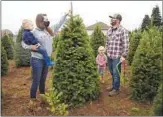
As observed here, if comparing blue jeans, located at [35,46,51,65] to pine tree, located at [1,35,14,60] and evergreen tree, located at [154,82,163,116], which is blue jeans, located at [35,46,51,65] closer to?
evergreen tree, located at [154,82,163,116]

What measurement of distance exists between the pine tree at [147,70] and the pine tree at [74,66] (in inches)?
43.4

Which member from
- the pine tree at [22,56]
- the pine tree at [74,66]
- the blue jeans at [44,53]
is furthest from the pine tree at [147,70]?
the pine tree at [22,56]

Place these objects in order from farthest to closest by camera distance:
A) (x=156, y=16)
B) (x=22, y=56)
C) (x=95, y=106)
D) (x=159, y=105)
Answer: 1. (x=156, y=16)
2. (x=22, y=56)
3. (x=95, y=106)
4. (x=159, y=105)

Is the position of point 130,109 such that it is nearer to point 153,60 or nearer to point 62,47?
point 153,60

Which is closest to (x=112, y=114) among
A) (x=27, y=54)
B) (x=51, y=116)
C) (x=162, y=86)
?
(x=51, y=116)

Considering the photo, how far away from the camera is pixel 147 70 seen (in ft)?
25.0

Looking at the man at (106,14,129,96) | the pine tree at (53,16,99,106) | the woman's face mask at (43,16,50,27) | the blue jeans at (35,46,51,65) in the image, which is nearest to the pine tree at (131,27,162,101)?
the man at (106,14,129,96)

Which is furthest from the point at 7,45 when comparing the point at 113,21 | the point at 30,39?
the point at 30,39

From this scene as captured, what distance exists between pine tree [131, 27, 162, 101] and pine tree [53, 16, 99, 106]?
1.10 metres

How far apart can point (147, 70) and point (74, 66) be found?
71.3 inches

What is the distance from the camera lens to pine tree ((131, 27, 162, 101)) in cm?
761

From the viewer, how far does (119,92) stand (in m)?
8.46

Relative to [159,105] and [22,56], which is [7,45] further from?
[159,105]

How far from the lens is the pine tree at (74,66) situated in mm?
7266
